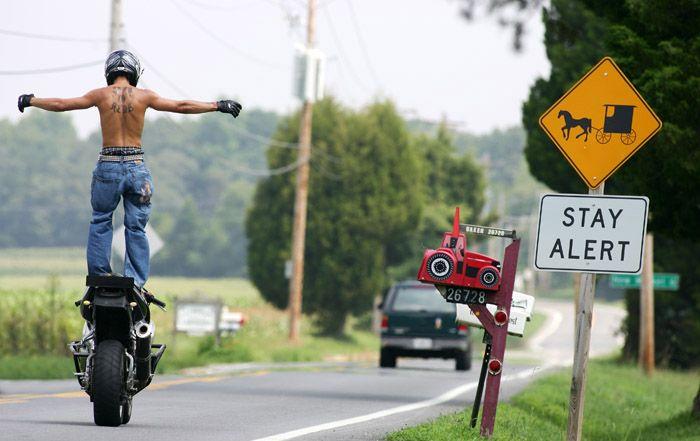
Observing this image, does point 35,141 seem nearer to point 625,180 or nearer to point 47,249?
point 47,249

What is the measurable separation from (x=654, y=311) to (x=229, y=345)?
1377 cm

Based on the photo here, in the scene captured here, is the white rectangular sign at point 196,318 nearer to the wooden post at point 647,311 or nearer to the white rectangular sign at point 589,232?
the wooden post at point 647,311

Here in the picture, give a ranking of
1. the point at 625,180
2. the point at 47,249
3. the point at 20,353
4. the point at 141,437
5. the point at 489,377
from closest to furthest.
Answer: the point at 141,437
the point at 489,377
the point at 625,180
the point at 20,353
the point at 47,249

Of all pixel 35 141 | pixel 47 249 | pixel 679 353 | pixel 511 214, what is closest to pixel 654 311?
pixel 679 353

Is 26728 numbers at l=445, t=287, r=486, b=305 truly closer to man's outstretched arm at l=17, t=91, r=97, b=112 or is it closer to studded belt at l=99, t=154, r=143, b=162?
studded belt at l=99, t=154, r=143, b=162

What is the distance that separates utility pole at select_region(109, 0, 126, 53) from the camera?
2681 centimetres

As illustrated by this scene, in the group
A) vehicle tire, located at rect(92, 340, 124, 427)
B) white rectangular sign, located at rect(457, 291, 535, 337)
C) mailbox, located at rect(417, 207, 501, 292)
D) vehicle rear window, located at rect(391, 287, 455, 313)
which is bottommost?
vehicle rear window, located at rect(391, 287, 455, 313)

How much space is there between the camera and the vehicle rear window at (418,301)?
27.8m

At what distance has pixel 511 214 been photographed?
155 metres

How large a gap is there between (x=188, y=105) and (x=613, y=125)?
3.22 meters

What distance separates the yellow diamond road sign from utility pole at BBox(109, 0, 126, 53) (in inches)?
661

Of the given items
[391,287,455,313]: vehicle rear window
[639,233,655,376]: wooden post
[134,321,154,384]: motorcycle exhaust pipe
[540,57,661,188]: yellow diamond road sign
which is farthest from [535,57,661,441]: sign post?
[639,233,655,376]: wooden post

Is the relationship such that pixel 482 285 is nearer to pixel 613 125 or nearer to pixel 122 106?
pixel 613 125

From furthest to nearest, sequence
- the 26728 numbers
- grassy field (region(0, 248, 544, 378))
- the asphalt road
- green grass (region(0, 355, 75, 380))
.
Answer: grassy field (region(0, 248, 544, 378))
green grass (region(0, 355, 75, 380))
the 26728 numbers
the asphalt road
